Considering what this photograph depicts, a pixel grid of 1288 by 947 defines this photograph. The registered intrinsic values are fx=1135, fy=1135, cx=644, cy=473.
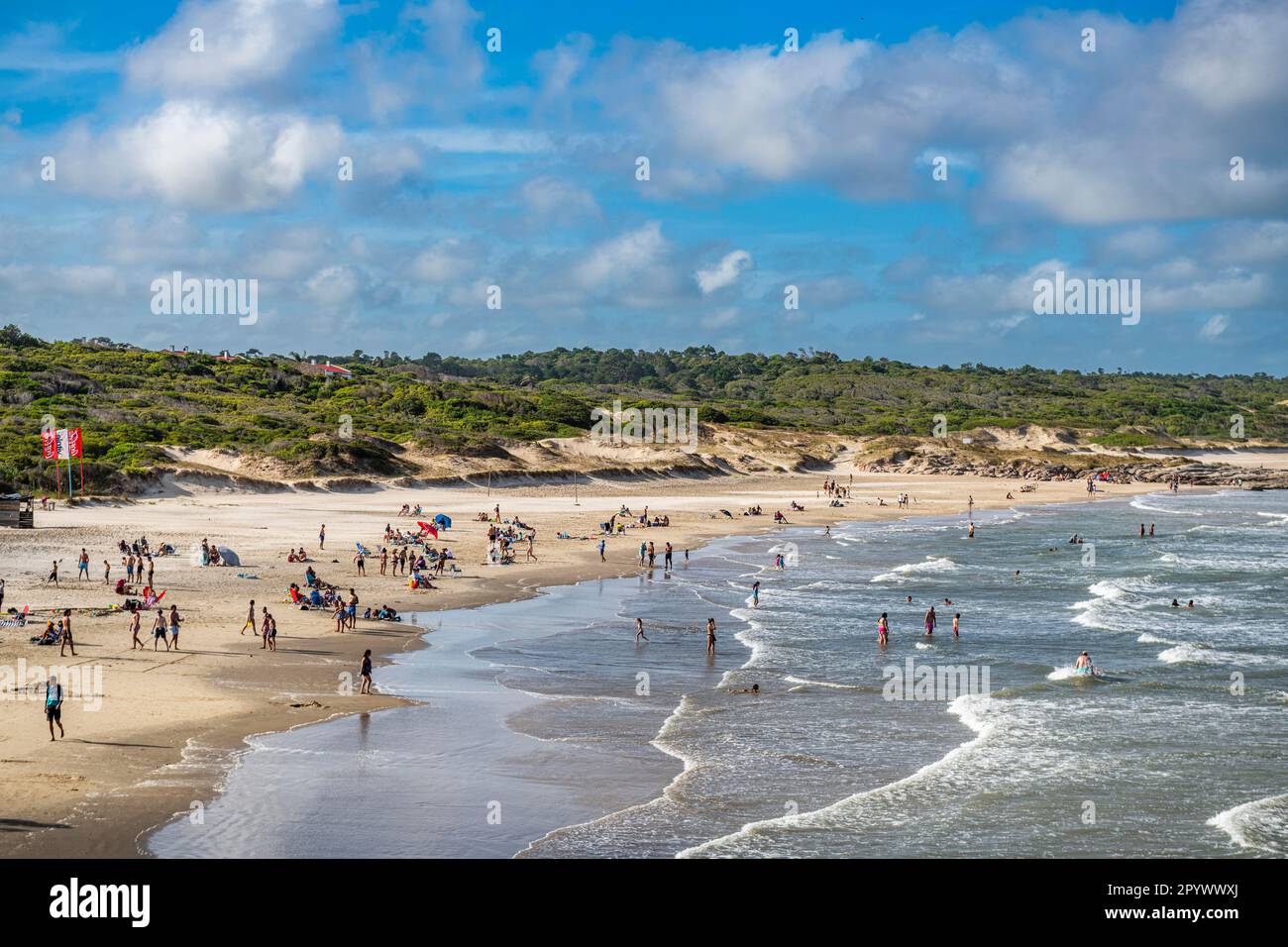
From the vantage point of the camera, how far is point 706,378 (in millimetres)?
193500

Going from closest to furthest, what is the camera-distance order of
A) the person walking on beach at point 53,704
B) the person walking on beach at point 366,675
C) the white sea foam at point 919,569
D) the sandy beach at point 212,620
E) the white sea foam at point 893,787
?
the white sea foam at point 893,787 → the sandy beach at point 212,620 → the person walking on beach at point 53,704 → the person walking on beach at point 366,675 → the white sea foam at point 919,569

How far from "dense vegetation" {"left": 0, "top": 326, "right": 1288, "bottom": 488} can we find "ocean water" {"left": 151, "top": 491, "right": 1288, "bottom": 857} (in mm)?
37658

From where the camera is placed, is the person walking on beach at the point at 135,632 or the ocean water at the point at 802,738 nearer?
the ocean water at the point at 802,738

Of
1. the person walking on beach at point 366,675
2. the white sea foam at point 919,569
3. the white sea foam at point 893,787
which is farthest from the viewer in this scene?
the white sea foam at point 919,569

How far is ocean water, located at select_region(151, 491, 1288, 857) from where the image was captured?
49.8 ft

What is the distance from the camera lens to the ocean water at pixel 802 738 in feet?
49.8

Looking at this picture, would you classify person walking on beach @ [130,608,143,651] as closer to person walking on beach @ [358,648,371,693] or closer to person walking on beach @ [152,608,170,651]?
person walking on beach @ [152,608,170,651]

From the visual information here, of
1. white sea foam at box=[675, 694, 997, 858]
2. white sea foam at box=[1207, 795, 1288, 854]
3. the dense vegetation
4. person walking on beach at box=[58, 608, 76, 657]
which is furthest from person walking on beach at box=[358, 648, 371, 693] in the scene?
the dense vegetation

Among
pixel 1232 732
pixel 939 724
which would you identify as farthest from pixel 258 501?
pixel 1232 732

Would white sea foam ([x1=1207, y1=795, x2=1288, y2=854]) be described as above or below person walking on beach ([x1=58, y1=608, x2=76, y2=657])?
below

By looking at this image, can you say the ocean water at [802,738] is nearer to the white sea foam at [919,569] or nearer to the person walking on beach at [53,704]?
the white sea foam at [919,569]

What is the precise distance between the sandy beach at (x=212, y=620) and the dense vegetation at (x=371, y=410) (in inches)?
296

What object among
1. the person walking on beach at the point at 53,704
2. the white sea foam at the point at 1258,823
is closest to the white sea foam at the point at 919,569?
the white sea foam at the point at 1258,823

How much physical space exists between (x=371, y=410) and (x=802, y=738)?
7584 cm
